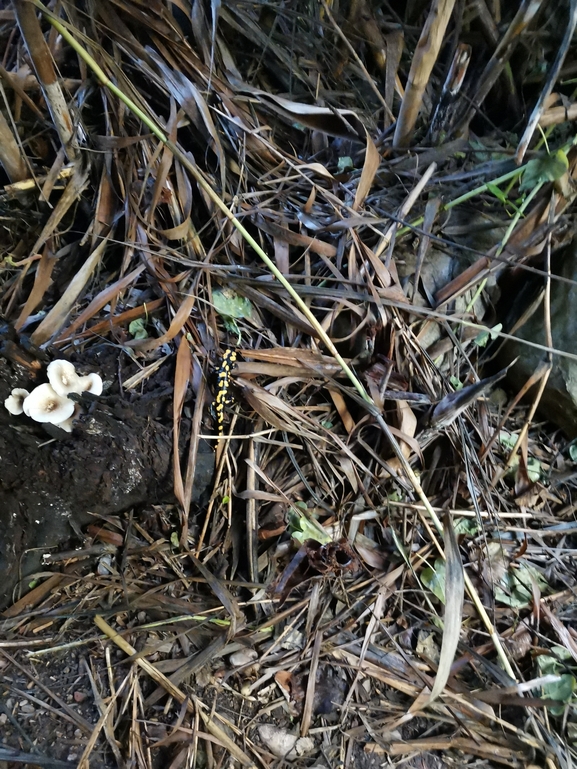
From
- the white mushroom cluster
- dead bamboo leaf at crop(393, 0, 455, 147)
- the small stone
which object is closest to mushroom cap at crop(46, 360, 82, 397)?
the white mushroom cluster

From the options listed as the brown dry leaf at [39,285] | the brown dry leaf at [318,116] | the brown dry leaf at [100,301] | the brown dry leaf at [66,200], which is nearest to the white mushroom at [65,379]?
the brown dry leaf at [100,301]

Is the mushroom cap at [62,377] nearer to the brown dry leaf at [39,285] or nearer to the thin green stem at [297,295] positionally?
the brown dry leaf at [39,285]

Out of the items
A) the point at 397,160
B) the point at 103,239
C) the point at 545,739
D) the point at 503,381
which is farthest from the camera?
the point at 503,381

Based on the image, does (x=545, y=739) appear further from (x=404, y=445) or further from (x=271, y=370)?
(x=271, y=370)

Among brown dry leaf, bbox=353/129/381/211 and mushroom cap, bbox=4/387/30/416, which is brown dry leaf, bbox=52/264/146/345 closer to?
mushroom cap, bbox=4/387/30/416

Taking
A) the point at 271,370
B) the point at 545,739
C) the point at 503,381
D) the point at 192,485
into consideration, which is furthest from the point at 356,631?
the point at 503,381

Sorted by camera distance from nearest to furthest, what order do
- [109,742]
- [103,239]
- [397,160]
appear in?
[109,742]
[103,239]
[397,160]
